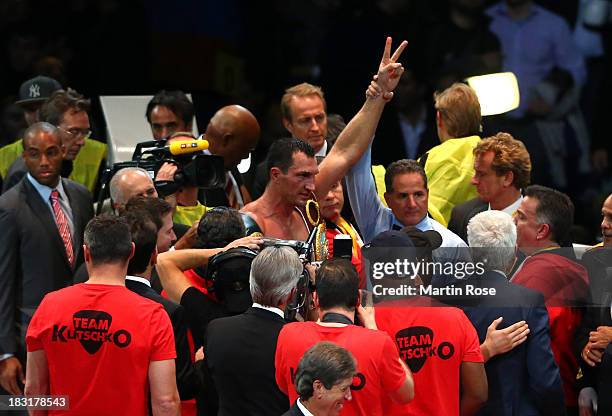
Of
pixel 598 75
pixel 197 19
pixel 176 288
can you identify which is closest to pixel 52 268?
pixel 176 288

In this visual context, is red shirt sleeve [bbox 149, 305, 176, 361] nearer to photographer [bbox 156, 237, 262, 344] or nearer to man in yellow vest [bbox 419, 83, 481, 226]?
photographer [bbox 156, 237, 262, 344]

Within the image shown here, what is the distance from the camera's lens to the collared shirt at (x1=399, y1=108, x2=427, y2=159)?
7824mm

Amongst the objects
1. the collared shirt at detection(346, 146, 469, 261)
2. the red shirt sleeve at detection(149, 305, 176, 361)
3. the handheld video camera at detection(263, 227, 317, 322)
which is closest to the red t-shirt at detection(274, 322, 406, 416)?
the handheld video camera at detection(263, 227, 317, 322)

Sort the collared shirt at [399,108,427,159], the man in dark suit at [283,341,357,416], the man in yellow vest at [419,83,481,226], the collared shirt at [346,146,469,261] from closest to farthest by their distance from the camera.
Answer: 1. the man in dark suit at [283,341,357,416]
2. the collared shirt at [346,146,469,261]
3. the man in yellow vest at [419,83,481,226]
4. the collared shirt at [399,108,427,159]

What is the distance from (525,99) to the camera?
8.08m

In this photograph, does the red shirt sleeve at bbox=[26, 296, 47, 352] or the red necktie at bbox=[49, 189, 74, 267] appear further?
the red necktie at bbox=[49, 189, 74, 267]

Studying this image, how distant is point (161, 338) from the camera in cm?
448

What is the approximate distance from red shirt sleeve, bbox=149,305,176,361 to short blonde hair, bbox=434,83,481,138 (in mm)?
2390

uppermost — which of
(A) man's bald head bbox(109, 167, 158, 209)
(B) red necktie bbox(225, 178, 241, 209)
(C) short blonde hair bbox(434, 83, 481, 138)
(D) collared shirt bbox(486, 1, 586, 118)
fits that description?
(D) collared shirt bbox(486, 1, 586, 118)

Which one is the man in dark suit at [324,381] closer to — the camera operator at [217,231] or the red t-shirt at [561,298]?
the camera operator at [217,231]

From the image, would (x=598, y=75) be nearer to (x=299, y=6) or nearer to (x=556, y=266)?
(x=299, y=6)

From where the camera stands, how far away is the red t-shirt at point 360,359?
431 cm

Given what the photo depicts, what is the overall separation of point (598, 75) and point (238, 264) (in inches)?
166

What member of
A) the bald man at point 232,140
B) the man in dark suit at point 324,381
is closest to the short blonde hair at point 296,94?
the bald man at point 232,140
